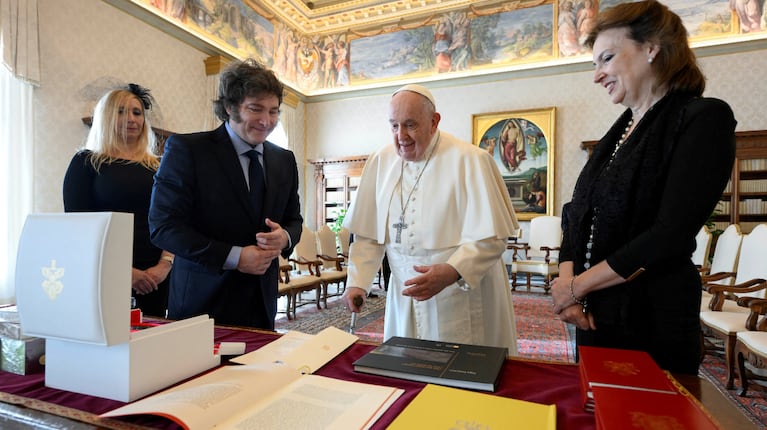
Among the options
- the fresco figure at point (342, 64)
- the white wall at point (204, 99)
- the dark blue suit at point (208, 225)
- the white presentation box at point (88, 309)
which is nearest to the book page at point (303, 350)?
the white presentation box at point (88, 309)

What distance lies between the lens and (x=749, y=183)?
8227 mm

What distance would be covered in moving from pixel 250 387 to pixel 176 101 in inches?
319

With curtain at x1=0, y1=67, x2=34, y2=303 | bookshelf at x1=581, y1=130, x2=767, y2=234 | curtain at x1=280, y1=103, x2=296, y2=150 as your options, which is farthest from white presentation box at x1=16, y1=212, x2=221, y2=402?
curtain at x1=280, y1=103, x2=296, y2=150

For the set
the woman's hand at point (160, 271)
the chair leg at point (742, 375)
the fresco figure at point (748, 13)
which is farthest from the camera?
the fresco figure at point (748, 13)

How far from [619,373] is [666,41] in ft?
3.45

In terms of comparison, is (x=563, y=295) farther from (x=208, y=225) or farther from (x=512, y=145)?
(x=512, y=145)

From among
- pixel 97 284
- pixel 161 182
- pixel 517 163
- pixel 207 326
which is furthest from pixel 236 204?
pixel 517 163

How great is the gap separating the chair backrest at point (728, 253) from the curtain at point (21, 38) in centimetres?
853

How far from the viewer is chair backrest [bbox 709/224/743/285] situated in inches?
188

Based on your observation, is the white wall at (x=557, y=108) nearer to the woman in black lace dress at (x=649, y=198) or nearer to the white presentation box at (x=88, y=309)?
the woman in black lace dress at (x=649, y=198)

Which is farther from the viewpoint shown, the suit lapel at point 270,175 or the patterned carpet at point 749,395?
the patterned carpet at point 749,395

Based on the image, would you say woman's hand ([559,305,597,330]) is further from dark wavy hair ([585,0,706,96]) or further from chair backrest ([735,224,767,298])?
chair backrest ([735,224,767,298])

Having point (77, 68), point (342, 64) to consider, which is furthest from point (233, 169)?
point (342, 64)

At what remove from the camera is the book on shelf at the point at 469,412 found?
823 mm
